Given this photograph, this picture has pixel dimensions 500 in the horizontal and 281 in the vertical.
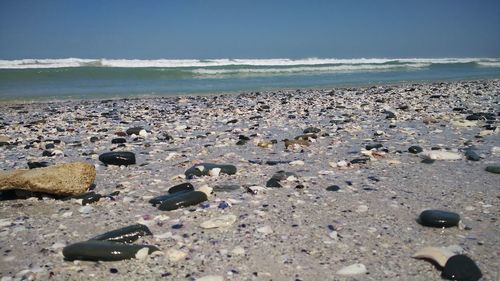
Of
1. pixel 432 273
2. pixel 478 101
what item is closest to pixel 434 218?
pixel 432 273

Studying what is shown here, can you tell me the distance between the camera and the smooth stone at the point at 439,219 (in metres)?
2.52

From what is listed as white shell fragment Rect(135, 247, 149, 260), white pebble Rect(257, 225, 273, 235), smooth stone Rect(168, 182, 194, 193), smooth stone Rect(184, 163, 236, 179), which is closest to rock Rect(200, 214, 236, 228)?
white pebble Rect(257, 225, 273, 235)

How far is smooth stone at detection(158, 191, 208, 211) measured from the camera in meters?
2.92

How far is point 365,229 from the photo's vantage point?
253 centimetres

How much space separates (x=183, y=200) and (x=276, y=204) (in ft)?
2.10

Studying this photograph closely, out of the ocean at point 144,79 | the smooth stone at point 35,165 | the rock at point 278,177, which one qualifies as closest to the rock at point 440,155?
the rock at point 278,177

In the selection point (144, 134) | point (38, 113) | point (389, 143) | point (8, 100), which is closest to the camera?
point (389, 143)

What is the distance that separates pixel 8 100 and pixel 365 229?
1342cm

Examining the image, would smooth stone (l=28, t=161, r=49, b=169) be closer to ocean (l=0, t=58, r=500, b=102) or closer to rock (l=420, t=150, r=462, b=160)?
rock (l=420, t=150, r=462, b=160)

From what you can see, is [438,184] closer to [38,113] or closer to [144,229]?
[144,229]

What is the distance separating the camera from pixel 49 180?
123 inches

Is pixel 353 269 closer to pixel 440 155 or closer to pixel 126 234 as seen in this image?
pixel 126 234

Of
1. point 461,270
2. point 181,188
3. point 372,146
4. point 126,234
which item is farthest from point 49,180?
point 372,146

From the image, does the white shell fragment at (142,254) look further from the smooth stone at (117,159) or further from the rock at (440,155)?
the rock at (440,155)
